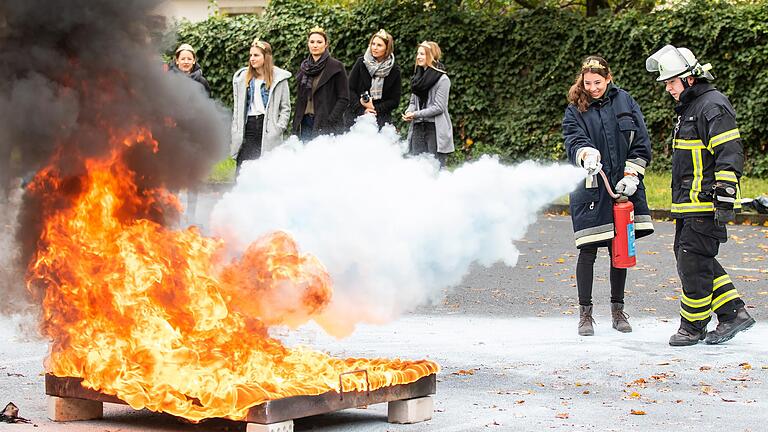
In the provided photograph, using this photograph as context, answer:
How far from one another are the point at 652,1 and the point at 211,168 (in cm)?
1743

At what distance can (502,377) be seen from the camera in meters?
7.20

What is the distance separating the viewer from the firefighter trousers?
8266 mm

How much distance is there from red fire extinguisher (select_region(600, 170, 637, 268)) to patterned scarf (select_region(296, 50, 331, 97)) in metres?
4.76

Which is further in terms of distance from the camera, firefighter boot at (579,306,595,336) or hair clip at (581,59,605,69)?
hair clip at (581,59,605,69)

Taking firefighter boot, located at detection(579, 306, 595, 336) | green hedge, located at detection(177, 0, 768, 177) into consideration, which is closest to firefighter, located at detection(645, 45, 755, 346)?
firefighter boot, located at detection(579, 306, 595, 336)

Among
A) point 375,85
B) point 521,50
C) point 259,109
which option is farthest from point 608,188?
point 521,50

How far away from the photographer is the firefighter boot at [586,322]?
8594mm

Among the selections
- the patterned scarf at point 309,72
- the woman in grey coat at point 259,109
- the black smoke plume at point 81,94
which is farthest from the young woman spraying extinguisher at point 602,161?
the woman in grey coat at point 259,109

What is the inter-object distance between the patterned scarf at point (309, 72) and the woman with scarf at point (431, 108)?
1065mm

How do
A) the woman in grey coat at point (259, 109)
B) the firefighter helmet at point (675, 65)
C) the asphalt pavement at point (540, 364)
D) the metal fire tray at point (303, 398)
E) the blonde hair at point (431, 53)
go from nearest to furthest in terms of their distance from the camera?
the metal fire tray at point (303, 398)
the asphalt pavement at point (540, 364)
the firefighter helmet at point (675, 65)
the woman in grey coat at point (259, 109)
the blonde hair at point (431, 53)

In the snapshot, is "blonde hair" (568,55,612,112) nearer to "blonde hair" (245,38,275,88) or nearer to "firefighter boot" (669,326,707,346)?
"firefighter boot" (669,326,707,346)

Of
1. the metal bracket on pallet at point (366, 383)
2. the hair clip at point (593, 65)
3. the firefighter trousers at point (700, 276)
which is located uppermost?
the hair clip at point (593, 65)

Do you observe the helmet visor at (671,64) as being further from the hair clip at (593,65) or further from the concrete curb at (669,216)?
the concrete curb at (669,216)

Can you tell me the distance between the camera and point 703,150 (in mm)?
8289
